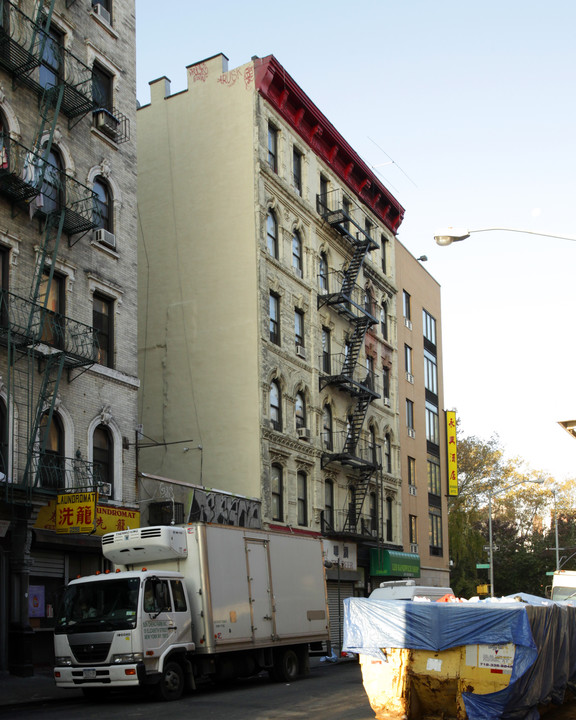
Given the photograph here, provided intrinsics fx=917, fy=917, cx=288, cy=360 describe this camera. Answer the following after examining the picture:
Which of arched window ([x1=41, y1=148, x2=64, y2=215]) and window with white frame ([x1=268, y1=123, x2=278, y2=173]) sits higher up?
window with white frame ([x1=268, y1=123, x2=278, y2=173])

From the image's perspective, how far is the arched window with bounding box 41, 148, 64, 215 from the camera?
23719 millimetres

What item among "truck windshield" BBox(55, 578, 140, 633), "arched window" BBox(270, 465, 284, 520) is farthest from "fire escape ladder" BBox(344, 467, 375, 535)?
"truck windshield" BBox(55, 578, 140, 633)

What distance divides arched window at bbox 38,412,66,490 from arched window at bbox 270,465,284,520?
36.6ft

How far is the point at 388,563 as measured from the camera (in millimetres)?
40719

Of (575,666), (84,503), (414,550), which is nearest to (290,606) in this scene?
(84,503)

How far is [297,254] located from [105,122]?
1259 centimetres

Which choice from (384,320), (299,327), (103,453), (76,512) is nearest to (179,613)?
(76,512)

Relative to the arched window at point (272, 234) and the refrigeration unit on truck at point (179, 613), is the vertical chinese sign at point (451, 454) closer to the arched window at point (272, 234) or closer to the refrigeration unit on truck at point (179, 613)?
the arched window at point (272, 234)

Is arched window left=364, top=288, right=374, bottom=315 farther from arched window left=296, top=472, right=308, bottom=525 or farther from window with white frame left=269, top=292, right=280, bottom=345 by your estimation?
→ arched window left=296, top=472, right=308, bottom=525

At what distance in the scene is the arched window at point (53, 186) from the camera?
2372 cm

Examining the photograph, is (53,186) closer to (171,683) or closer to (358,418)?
(171,683)

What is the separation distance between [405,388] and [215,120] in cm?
1891

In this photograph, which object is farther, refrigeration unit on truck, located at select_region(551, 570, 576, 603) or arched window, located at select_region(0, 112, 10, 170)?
refrigeration unit on truck, located at select_region(551, 570, 576, 603)

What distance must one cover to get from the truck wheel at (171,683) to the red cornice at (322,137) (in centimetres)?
2340
